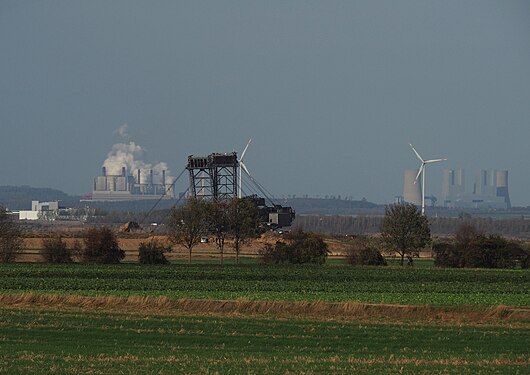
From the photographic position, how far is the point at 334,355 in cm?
3014

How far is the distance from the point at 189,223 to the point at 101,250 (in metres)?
13.2

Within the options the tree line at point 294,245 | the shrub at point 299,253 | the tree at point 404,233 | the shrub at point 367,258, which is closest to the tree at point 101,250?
the tree line at point 294,245

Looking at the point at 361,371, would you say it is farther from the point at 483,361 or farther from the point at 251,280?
the point at 251,280

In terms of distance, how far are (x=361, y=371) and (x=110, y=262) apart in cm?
6589

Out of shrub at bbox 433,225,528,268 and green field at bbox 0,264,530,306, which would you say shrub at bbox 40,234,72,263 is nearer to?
green field at bbox 0,264,530,306

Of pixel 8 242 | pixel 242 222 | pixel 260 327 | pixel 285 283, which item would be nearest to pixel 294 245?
pixel 242 222

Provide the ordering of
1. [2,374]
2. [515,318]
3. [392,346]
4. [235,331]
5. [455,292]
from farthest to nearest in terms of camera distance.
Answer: [455,292] < [515,318] < [235,331] < [392,346] < [2,374]

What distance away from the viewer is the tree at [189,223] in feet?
336

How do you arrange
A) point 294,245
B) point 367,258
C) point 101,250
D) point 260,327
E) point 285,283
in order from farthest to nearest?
point 294,245
point 367,258
point 101,250
point 285,283
point 260,327

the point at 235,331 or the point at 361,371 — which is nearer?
the point at 361,371

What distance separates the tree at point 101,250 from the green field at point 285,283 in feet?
42.1

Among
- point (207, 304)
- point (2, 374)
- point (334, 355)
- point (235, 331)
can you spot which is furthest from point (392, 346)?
point (207, 304)

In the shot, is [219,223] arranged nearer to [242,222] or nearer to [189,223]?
[242,222]

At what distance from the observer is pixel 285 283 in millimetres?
64688
